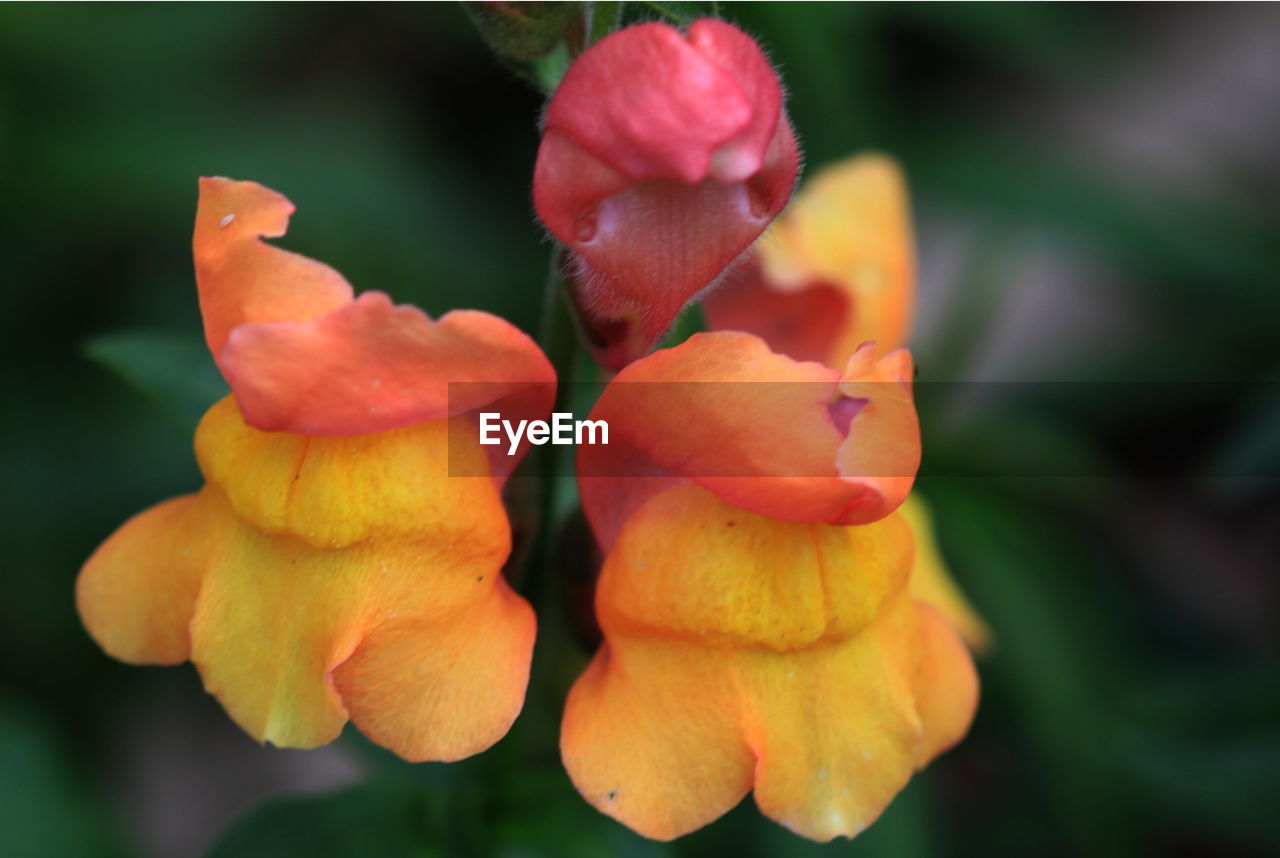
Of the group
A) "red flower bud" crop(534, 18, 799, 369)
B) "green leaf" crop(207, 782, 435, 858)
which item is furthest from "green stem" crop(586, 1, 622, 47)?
"green leaf" crop(207, 782, 435, 858)

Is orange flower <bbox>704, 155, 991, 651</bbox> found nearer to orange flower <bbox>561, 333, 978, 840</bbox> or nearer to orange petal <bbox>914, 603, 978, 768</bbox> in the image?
orange petal <bbox>914, 603, 978, 768</bbox>

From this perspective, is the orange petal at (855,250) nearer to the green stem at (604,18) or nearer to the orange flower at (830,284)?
the orange flower at (830,284)

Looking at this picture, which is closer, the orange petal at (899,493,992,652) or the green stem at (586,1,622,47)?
the green stem at (586,1,622,47)

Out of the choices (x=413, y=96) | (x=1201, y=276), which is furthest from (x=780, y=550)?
(x=413, y=96)

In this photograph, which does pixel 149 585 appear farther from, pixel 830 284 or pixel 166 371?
pixel 830 284

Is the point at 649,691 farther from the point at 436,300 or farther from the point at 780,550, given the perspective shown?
the point at 436,300

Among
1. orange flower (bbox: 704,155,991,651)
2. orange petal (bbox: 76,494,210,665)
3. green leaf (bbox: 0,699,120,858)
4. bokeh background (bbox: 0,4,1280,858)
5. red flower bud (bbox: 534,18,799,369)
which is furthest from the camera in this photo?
bokeh background (bbox: 0,4,1280,858)
